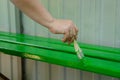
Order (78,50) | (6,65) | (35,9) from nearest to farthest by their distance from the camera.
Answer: (35,9) → (78,50) → (6,65)

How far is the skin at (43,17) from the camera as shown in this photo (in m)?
0.93

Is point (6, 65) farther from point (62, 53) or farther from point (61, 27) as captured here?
point (61, 27)

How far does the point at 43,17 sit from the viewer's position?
969 millimetres

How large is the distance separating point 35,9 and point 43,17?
0.05m

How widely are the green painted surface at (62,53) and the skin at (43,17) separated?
263mm

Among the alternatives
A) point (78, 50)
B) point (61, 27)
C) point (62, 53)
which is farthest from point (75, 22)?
point (61, 27)

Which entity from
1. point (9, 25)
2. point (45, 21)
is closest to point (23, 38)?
point (9, 25)

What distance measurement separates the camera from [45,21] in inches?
38.7

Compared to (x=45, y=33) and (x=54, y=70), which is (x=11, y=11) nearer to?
(x=45, y=33)

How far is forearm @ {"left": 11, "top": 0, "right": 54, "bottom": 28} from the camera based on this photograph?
3.02 ft

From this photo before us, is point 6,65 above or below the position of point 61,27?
below

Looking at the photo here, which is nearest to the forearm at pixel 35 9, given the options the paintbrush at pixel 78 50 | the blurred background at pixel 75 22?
the paintbrush at pixel 78 50

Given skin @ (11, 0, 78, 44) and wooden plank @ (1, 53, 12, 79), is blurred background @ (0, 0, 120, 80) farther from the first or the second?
skin @ (11, 0, 78, 44)

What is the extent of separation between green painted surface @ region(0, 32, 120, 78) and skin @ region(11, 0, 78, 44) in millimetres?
263
